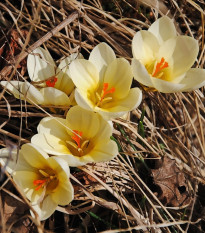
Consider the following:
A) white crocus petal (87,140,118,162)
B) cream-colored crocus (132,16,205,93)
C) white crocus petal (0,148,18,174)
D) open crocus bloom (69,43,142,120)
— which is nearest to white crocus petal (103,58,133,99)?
open crocus bloom (69,43,142,120)

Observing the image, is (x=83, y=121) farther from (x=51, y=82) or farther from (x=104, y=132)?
(x=51, y=82)

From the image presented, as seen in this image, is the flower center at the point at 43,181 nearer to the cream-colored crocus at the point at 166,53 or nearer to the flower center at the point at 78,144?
the flower center at the point at 78,144

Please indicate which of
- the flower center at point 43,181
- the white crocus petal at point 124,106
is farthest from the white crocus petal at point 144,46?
the flower center at point 43,181

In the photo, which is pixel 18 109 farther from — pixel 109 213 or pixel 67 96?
pixel 109 213

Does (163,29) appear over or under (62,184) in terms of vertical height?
over

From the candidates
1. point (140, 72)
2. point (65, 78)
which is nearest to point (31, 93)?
point (65, 78)

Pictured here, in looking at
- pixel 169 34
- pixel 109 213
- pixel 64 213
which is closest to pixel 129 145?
pixel 109 213
